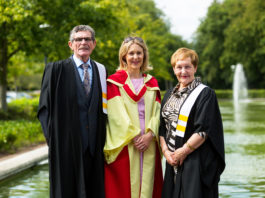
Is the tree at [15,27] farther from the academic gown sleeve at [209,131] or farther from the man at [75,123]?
the academic gown sleeve at [209,131]

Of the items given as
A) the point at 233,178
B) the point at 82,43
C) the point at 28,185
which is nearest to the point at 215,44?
the point at 233,178

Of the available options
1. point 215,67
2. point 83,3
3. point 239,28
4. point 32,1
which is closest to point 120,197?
point 32,1

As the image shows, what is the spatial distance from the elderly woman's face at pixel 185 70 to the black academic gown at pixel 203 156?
7.6 inches

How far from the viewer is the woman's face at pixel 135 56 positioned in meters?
3.83

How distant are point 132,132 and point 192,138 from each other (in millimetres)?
619

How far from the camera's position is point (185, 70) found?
3520mm

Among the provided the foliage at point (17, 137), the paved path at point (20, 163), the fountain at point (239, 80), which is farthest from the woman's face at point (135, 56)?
the fountain at point (239, 80)

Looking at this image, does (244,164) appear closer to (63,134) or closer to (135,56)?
(135,56)

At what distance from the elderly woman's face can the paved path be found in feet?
12.6

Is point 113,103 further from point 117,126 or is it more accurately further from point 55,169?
point 55,169

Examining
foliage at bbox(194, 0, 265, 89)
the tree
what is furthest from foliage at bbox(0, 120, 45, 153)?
foliage at bbox(194, 0, 265, 89)

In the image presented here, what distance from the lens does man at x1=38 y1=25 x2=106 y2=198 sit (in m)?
3.53

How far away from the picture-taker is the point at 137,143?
377cm

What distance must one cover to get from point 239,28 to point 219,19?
36.9 ft
